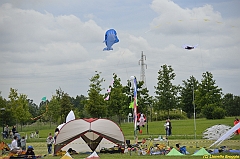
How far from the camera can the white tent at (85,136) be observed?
996 inches

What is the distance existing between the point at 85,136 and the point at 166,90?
4499 cm

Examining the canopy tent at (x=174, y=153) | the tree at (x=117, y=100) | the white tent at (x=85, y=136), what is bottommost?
the canopy tent at (x=174, y=153)

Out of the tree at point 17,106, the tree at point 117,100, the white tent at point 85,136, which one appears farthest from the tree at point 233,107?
the white tent at point 85,136

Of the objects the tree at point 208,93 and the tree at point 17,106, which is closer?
the tree at point 17,106

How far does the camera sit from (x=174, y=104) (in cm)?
7106

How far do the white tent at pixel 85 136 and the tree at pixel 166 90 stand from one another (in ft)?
146

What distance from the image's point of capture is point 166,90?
70.5 meters

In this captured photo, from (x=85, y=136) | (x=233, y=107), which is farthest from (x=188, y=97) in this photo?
(x=85, y=136)

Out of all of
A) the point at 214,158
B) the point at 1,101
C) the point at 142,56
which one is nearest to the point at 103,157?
the point at 214,158

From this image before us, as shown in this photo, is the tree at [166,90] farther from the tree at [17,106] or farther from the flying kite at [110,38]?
the flying kite at [110,38]

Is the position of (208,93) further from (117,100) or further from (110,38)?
(110,38)

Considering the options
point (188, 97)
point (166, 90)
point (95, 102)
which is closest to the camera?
point (95, 102)

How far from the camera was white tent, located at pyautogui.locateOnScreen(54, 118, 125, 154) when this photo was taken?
83.0 ft

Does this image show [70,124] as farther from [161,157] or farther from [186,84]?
[186,84]
